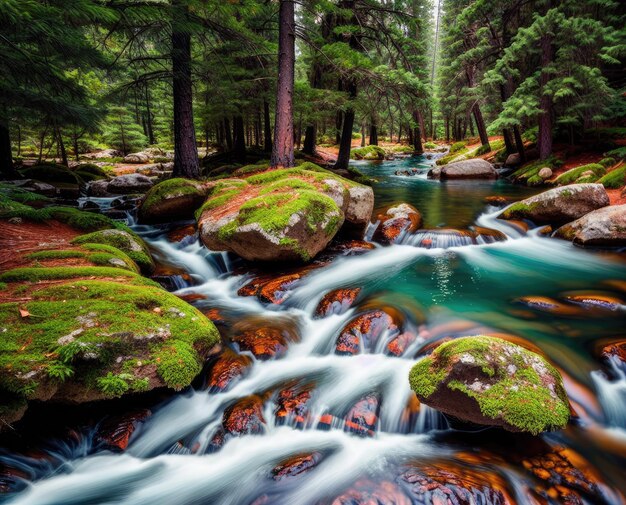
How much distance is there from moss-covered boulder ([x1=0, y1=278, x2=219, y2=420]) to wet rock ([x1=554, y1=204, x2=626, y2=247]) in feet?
27.2

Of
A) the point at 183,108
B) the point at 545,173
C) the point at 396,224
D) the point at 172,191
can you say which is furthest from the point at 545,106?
the point at 172,191

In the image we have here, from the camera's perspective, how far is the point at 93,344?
323cm

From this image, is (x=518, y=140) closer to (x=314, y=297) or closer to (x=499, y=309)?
(x=499, y=309)

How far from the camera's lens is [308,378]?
168 inches

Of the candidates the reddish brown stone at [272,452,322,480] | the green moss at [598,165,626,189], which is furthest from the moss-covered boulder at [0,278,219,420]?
the green moss at [598,165,626,189]

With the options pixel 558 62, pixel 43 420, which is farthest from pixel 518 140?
pixel 43 420

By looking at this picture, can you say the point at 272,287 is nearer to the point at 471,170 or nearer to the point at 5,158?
the point at 5,158

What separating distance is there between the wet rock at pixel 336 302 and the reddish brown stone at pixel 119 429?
9.43ft

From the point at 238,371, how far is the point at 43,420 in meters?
1.88

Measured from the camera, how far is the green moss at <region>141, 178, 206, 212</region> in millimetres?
9125

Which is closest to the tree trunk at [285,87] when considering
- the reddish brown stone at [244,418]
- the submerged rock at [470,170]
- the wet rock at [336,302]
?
the wet rock at [336,302]

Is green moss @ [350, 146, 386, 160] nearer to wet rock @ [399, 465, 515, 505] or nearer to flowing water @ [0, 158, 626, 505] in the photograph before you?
flowing water @ [0, 158, 626, 505]

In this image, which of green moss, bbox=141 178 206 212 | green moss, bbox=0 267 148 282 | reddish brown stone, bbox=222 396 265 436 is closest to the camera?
reddish brown stone, bbox=222 396 265 436

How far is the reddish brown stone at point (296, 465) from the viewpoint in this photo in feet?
10.0
